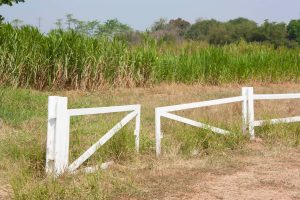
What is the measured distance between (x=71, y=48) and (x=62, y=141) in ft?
29.8

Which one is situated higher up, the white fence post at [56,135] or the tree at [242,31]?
the tree at [242,31]

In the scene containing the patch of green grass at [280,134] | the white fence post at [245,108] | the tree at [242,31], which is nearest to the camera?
the patch of green grass at [280,134]

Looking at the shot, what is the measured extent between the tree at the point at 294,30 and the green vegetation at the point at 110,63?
30554 millimetres

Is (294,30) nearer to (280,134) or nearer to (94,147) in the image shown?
(280,134)

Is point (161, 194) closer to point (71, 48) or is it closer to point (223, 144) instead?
point (223, 144)

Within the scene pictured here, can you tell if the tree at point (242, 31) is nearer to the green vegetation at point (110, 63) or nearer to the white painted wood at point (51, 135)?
the green vegetation at point (110, 63)

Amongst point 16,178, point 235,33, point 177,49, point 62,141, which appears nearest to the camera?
point 16,178

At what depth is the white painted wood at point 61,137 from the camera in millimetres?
5809

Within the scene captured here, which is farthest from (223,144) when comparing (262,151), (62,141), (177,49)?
(177,49)

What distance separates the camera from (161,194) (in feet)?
18.4

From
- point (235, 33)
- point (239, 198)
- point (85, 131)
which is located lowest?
point (239, 198)

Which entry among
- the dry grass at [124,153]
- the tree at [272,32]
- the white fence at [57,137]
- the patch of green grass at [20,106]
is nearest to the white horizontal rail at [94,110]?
the white fence at [57,137]

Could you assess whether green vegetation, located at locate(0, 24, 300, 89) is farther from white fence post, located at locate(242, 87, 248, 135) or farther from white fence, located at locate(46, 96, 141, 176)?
white fence, located at locate(46, 96, 141, 176)

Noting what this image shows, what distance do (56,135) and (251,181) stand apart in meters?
2.50
